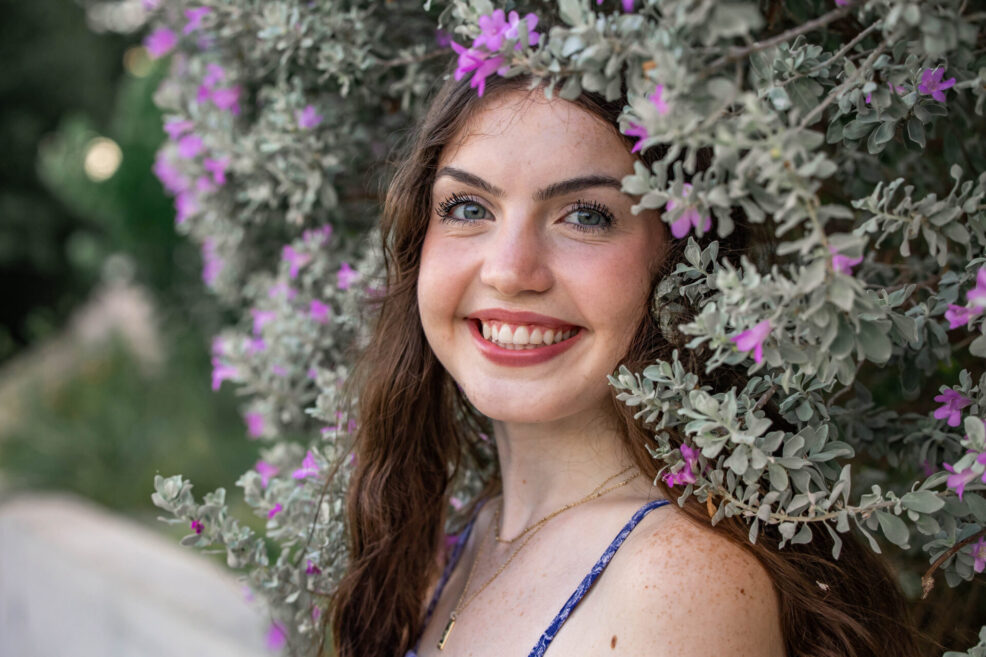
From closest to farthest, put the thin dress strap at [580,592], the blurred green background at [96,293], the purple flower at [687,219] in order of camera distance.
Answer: the purple flower at [687,219], the thin dress strap at [580,592], the blurred green background at [96,293]

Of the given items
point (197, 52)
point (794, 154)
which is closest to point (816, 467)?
point (794, 154)

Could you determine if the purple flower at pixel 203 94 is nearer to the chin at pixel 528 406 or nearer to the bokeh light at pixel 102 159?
the chin at pixel 528 406

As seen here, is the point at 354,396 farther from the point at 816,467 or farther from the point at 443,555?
the point at 816,467

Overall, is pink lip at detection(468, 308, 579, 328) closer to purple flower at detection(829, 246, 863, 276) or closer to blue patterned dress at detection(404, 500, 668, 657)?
blue patterned dress at detection(404, 500, 668, 657)

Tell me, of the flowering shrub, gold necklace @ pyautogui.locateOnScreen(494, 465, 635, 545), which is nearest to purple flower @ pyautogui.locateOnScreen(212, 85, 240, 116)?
the flowering shrub

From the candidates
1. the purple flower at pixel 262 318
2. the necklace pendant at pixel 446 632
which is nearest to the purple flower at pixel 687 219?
the necklace pendant at pixel 446 632

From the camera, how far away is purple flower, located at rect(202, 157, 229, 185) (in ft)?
7.42

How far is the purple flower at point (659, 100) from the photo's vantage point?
105cm

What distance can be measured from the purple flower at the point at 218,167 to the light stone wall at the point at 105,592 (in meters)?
1.59

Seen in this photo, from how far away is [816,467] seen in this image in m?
1.33

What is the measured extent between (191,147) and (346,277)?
604mm

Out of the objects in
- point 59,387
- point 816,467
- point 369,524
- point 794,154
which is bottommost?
point 59,387

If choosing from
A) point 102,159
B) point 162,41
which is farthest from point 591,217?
point 102,159

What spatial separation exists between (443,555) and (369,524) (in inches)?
8.9
